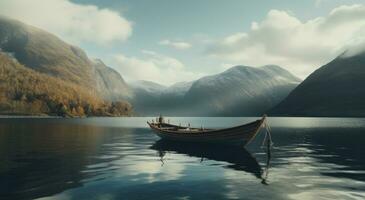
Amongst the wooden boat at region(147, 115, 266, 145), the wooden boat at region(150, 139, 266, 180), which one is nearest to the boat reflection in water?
the wooden boat at region(150, 139, 266, 180)

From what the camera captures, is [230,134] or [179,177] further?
[230,134]

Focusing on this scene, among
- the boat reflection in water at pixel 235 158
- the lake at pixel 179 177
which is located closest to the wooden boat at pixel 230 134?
the boat reflection in water at pixel 235 158

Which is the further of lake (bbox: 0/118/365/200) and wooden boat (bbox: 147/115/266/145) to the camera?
wooden boat (bbox: 147/115/266/145)

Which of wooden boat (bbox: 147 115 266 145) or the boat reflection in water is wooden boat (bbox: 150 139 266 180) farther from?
wooden boat (bbox: 147 115 266 145)

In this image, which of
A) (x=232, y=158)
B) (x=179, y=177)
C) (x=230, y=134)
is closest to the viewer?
(x=179, y=177)

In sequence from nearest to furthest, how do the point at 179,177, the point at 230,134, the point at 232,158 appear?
the point at 179,177
the point at 232,158
the point at 230,134

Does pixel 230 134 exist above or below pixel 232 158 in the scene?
above

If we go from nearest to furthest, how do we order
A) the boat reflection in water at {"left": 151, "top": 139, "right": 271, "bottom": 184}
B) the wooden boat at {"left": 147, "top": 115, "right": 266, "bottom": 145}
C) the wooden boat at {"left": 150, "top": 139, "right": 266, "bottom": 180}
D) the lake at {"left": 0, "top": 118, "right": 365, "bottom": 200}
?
the lake at {"left": 0, "top": 118, "right": 365, "bottom": 200}, the boat reflection in water at {"left": 151, "top": 139, "right": 271, "bottom": 184}, the wooden boat at {"left": 150, "top": 139, "right": 266, "bottom": 180}, the wooden boat at {"left": 147, "top": 115, "right": 266, "bottom": 145}

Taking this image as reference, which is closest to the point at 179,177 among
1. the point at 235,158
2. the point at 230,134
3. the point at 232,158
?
the point at 232,158

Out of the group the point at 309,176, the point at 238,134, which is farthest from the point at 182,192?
the point at 238,134

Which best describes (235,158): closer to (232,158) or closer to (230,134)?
(232,158)

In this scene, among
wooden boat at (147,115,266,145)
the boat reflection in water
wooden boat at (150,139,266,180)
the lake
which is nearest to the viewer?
the lake

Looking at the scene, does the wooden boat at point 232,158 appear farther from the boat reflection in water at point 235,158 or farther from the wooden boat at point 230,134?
the wooden boat at point 230,134

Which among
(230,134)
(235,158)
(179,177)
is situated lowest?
(179,177)
